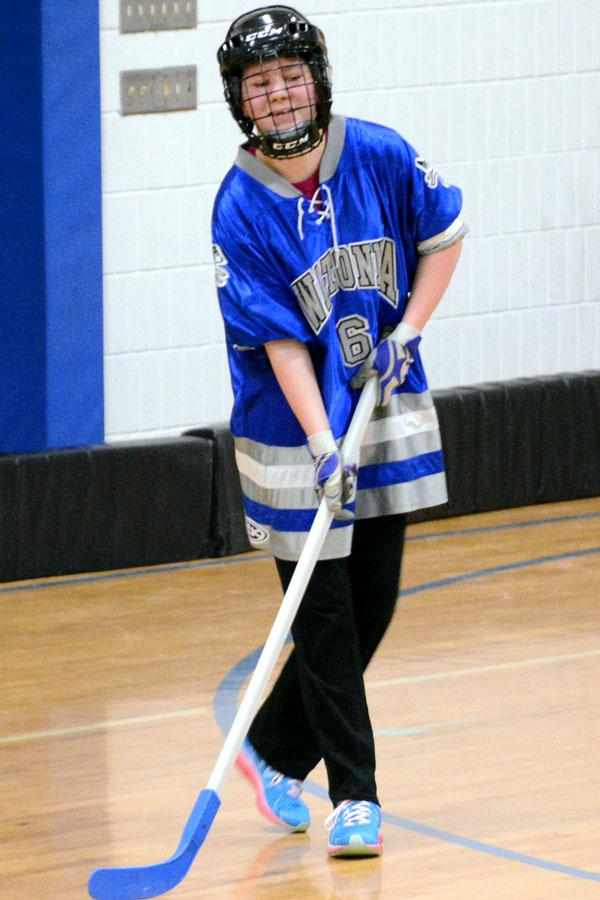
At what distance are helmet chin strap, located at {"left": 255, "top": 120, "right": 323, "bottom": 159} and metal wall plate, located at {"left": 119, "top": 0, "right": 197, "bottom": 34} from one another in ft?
9.44

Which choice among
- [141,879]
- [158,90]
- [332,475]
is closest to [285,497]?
[332,475]

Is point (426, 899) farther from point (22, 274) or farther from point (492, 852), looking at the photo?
point (22, 274)

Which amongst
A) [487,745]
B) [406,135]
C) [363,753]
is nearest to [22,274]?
[406,135]

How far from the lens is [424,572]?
572 centimetres

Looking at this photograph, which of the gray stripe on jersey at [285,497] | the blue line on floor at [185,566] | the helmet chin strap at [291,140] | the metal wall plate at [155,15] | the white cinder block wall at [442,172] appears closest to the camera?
the helmet chin strap at [291,140]

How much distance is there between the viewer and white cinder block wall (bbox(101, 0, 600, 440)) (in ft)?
19.9

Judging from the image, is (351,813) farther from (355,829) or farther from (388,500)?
(388,500)

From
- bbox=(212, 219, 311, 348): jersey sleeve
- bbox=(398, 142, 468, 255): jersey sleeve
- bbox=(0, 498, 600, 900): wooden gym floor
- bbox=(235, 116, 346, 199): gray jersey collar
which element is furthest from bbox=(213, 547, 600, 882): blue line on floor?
bbox=(235, 116, 346, 199): gray jersey collar

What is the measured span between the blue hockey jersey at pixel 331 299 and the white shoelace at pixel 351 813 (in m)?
0.43

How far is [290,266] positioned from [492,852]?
1.05 m

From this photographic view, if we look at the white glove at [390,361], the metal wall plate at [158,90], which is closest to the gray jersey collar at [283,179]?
the white glove at [390,361]

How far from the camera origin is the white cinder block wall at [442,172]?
6055mm

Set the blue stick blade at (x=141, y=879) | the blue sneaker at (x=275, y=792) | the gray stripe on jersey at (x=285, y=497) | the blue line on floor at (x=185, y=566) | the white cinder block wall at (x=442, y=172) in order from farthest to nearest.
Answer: the white cinder block wall at (x=442, y=172) → the blue line on floor at (x=185, y=566) → the blue sneaker at (x=275, y=792) → the gray stripe on jersey at (x=285, y=497) → the blue stick blade at (x=141, y=879)

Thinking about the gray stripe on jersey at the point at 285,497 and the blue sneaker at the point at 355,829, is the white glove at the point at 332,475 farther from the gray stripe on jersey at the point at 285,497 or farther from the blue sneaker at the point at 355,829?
the blue sneaker at the point at 355,829
